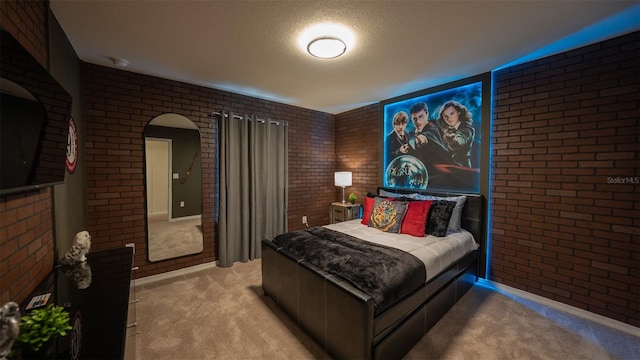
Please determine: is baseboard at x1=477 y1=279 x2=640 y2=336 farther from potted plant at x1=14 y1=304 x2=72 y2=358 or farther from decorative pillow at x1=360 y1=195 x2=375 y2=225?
potted plant at x1=14 y1=304 x2=72 y2=358

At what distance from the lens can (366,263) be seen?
1.85 m

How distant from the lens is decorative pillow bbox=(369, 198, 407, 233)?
110 inches

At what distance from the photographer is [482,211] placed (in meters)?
2.81


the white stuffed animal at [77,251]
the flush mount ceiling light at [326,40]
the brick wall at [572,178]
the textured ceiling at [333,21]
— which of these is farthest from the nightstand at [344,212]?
the white stuffed animal at [77,251]

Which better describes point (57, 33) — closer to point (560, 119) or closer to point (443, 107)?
point (443, 107)

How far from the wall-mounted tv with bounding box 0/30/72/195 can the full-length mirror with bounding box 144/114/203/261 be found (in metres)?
1.43

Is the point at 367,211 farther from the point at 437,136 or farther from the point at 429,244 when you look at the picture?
the point at 437,136

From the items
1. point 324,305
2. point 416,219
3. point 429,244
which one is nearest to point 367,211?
point 416,219

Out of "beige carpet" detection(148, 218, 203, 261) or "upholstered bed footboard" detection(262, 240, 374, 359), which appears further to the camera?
"beige carpet" detection(148, 218, 203, 261)

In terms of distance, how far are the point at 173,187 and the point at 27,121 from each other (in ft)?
6.56

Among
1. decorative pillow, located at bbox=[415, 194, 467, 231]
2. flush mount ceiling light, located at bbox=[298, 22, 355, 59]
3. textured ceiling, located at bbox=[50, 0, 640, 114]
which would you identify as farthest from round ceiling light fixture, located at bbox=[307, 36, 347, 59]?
decorative pillow, located at bbox=[415, 194, 467, 231]

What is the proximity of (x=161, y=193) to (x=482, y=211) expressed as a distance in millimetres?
3932

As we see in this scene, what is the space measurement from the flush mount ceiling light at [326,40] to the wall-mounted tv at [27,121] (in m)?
1.65

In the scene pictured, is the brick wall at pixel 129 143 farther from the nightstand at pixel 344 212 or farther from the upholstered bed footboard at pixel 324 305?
the nightstand at pixel 344 212
